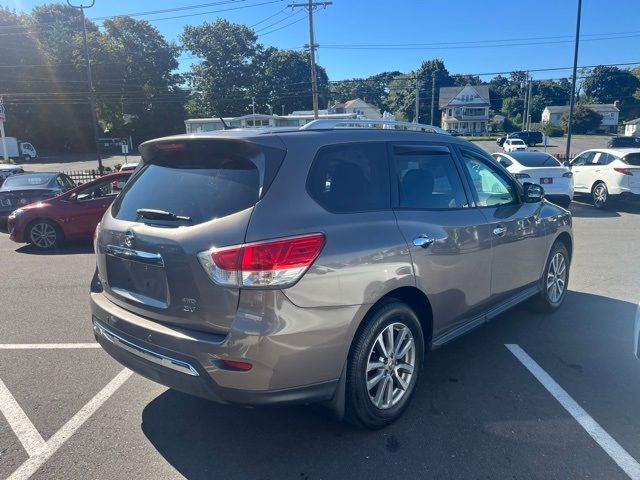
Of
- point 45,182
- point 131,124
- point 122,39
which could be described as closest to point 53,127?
point 131,124

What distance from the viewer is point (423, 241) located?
3.30 metres

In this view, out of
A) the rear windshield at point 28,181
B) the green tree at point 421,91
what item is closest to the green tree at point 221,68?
the green tree at point 421,91

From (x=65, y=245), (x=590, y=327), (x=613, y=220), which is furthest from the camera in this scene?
(x=613, y=220)

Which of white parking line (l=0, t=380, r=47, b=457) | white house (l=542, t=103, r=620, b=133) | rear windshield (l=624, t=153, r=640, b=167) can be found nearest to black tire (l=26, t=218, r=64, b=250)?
white parking line (l=0, t=380, r=47, b=457)

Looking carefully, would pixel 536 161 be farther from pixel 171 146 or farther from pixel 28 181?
pixel 28 181

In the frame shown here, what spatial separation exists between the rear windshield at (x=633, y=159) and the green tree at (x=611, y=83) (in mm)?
115124

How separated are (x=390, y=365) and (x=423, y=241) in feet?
2.77

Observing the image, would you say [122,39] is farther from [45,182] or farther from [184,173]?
[184,173]

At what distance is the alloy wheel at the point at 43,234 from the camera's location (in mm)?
9594

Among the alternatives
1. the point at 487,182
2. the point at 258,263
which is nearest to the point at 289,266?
the point at 258,263

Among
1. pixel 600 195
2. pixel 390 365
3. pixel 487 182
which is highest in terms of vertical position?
pixel 487 182

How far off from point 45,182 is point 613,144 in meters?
32.5

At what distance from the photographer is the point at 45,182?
1216cm

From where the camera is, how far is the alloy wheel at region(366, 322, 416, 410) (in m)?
3.11
